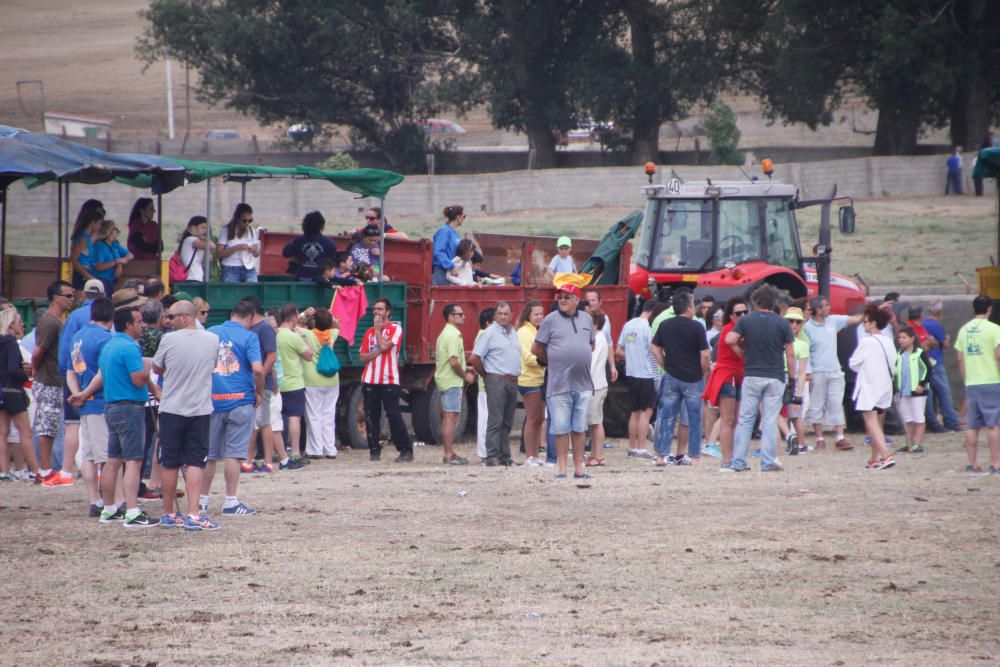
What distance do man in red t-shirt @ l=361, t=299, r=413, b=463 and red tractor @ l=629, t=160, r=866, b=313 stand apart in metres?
4.77

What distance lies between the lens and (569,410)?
12.6 m

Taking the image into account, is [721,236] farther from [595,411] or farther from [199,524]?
[199,524]

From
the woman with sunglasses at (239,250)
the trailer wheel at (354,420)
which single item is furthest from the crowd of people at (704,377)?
the woman with sunglasses at (239,250)

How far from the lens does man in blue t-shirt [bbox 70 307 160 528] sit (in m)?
9.86

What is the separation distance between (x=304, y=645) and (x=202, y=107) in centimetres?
7894

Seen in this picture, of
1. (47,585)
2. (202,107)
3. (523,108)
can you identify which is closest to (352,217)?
(523,108)

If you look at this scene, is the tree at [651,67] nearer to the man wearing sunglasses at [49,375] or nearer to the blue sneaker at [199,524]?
the man wearing sunglasses at [49,375]

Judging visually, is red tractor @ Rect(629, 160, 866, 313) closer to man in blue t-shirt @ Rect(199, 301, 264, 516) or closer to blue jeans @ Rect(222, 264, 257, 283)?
blue jeans @ Rect(222, 264, 257, 283)

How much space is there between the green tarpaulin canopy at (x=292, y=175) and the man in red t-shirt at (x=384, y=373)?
1.74m

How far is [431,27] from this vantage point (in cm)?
5091

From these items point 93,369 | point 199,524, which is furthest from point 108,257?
point 199,524

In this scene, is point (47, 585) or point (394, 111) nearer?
point (47, 585)

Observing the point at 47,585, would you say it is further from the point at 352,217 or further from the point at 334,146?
the point at 334,146

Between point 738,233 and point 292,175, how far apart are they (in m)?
6.44
